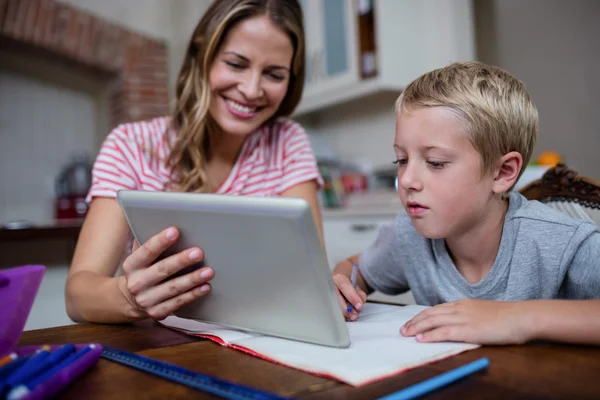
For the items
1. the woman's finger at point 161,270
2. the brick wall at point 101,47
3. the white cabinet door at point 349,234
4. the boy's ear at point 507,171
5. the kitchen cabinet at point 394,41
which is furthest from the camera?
the brick wall at point 101,47

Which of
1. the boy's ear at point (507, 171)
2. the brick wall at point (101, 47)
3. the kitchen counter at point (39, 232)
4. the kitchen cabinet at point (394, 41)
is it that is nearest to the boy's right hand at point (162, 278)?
the boy's ear at point (507, 171)

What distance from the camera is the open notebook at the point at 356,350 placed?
493mm

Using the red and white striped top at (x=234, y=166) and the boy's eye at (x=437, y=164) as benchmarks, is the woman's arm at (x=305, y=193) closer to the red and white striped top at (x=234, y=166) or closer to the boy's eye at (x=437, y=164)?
the red and white striped top at (x=234, y=166)

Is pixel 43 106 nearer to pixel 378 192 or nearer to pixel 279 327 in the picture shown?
pixel 378 192

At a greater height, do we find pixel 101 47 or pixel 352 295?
pixel 101 47

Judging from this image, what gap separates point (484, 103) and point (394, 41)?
1.98 meters

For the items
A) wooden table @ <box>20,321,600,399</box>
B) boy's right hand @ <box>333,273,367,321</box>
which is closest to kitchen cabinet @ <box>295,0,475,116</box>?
boy's right hand @ <box>333,273,367,321</box>

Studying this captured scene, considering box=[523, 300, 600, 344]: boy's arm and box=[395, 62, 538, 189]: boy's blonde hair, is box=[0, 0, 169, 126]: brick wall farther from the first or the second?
box=[523, 300, 600, 344]: boy's arm

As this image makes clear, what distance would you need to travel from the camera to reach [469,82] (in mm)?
844

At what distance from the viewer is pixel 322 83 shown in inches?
123

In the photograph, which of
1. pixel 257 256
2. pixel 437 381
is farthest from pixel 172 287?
pixel 437 381

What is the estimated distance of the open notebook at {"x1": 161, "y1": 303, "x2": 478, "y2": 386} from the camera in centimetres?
49

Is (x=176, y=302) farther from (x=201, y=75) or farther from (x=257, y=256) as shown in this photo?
(x=201, y=75)

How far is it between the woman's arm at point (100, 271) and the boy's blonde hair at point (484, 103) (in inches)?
21.7
